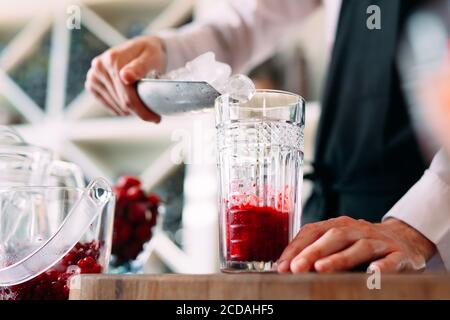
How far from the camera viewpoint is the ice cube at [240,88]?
63 cm

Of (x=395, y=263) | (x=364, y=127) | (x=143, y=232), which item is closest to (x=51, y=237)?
(x=395, y=263)

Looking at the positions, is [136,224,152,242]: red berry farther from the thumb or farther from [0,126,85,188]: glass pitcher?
the thumb

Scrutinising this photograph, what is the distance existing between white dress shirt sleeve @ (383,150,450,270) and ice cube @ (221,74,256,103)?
21 centimetres

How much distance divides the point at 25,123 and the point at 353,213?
5.18 ft

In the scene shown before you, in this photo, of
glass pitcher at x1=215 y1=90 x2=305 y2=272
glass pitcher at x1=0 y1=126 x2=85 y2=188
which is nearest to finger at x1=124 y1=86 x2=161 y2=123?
glass pitcher at x1=0 y1=126 x2=85 y2=188

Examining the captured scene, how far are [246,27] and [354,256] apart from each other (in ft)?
2.70

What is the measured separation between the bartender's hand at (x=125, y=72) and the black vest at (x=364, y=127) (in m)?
0.32

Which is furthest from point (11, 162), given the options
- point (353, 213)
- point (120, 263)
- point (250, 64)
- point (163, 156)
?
point (163, 156)

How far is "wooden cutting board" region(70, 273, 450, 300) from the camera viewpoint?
423 millimetres

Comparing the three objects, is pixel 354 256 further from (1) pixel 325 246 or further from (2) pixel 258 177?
(2) pixel 258 177

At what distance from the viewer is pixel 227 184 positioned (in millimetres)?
638

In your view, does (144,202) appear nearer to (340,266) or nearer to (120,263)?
(120,263)

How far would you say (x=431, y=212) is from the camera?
0.70m

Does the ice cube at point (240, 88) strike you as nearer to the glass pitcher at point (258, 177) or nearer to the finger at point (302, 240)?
the glass pitcher at point (258, 177)
